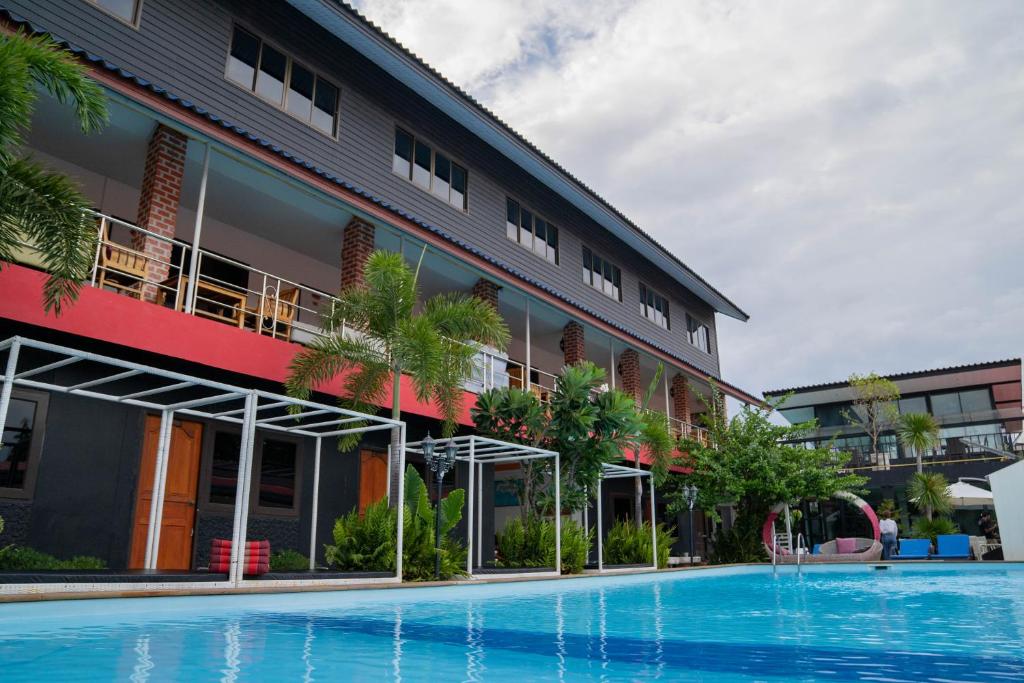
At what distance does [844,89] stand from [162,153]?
20.6m

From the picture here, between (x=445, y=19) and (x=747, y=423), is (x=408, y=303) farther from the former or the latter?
(x=747, y=423)

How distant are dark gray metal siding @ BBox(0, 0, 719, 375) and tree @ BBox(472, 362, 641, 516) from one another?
531 cm

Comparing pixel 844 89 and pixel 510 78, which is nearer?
pixel 844 89

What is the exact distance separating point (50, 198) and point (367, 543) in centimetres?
607

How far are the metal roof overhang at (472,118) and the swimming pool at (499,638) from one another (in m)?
11.1

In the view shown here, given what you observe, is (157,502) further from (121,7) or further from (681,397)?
(681,397)

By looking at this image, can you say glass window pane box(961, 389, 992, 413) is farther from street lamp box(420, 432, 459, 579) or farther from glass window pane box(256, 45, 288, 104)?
glass window pane box(256, 45, 288, 104)

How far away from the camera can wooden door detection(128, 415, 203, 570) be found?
10672mm

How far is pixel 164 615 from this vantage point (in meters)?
7.19

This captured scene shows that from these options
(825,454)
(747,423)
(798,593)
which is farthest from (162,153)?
(825,454)

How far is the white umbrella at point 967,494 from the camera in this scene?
88.3ft

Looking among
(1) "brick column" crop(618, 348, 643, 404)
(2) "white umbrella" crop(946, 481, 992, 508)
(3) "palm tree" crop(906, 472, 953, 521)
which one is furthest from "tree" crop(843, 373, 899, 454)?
(1) "brick column" crop(618, 348, 643, 404)

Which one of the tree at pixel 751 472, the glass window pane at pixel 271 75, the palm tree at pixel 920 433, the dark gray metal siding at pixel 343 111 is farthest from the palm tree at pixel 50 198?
the palm tree at pixel 920 433

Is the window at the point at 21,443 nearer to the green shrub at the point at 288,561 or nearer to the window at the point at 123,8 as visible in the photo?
the green shrub at the point at 288,561
